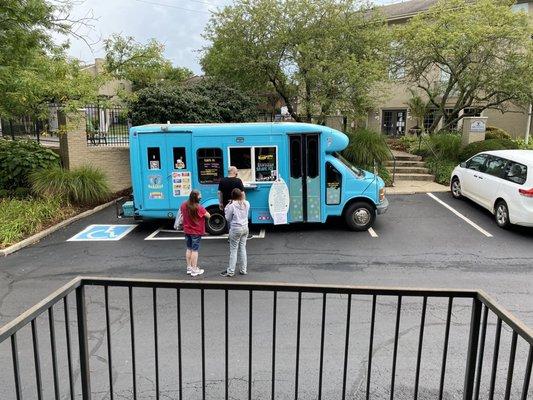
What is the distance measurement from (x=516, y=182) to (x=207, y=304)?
7626 millimetres

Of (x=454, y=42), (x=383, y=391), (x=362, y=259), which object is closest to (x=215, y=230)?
(x=362, y=259)

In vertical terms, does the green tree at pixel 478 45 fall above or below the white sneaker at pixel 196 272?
above

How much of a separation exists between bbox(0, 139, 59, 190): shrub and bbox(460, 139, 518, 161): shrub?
14404 millimetres

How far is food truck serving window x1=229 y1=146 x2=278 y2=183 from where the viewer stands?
1020 cm

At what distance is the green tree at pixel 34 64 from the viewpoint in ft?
33.6

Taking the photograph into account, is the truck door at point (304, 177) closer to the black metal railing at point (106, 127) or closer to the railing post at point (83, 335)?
the railing post at point (83, 335)

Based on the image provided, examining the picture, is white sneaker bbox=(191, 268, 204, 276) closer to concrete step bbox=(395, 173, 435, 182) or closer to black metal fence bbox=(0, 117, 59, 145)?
black metal fence bbox=(0, 117, 59, 145)

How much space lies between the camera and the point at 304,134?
33.3ft

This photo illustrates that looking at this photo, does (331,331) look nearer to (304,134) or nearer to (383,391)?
(383,391)

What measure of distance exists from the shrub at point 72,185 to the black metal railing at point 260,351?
22.8ft

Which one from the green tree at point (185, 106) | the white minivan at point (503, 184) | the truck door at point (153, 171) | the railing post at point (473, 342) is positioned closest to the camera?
the railing post at point (473, 342)

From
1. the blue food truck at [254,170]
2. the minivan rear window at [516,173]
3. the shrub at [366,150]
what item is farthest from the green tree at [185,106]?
the minivan rear window at [516,173]

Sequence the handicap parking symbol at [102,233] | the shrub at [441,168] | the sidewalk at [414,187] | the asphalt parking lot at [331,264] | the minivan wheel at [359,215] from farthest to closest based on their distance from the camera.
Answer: the shrub at [441,168] < the sidewalk at [414,187] < the minivan wheel at [359,215] < the handicap parking symbol at [102,233] < the asphalt parking lot at [331,264]

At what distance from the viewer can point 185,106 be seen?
48.9 ft
